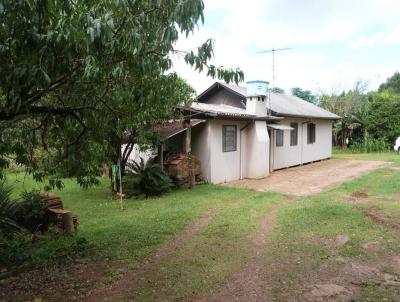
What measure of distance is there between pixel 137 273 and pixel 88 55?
3.32m

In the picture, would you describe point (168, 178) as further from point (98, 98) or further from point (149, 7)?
point (149, 7)

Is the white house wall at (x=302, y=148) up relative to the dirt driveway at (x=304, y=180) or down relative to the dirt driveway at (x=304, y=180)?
Result: up

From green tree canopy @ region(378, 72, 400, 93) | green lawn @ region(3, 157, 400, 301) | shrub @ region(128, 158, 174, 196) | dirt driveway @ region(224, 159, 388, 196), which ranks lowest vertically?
green lawn @ region(3, 157, 400, 301)

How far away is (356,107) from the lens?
1172 inches

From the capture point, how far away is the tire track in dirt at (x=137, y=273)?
4395 millimetres

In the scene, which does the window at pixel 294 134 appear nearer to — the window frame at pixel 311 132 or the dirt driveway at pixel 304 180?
the dirt driveway at pixel 304 180

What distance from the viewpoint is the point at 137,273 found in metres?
5.09

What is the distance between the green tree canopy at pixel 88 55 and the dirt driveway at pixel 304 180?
8193 mm

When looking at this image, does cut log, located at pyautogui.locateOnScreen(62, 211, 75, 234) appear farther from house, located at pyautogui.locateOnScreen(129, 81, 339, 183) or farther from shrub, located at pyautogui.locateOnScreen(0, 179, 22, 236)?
house, located at pyautogui.locateOnScreen(129, 81, 339, 183)

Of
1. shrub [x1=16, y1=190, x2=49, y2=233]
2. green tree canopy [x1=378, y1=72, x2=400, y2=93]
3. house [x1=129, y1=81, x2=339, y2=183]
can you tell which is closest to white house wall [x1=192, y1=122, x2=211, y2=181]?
house [x1=129, y1=81, x2=339, y2=183]

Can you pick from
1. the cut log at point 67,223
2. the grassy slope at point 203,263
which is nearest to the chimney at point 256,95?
the grassy slope at point 203,263

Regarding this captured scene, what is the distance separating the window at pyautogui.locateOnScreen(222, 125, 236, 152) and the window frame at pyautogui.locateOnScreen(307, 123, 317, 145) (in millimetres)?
8241

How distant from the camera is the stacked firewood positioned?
285 inches

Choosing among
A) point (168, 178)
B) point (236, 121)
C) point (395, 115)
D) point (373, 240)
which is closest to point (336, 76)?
point (395, 115)
